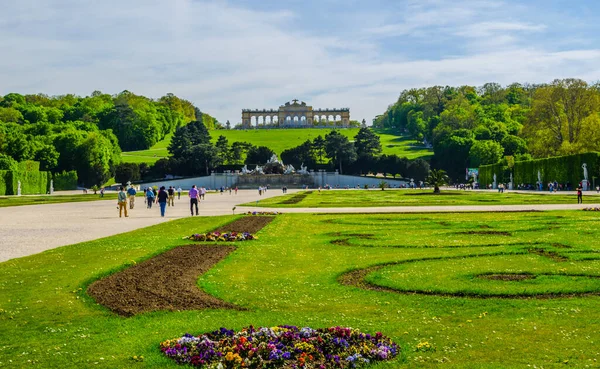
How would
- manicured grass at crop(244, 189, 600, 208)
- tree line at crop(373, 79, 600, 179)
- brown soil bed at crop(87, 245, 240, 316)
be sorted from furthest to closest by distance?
tree line at crop(373, 79, 600, 179) → manicured grass at crop(244, 189, 600, 208) → brown soil bed at crop(87, 245, 240, 316)

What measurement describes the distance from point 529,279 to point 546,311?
2218mm

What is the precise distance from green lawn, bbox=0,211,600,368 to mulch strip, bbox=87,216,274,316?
10.1 inches

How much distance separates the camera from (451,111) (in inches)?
4798

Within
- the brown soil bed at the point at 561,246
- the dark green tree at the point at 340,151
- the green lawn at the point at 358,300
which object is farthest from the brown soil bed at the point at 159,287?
the dark green tree at the point at 340,151

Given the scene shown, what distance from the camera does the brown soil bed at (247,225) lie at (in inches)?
750

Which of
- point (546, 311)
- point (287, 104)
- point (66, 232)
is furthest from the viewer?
point (287, 104)

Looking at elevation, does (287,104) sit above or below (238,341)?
above

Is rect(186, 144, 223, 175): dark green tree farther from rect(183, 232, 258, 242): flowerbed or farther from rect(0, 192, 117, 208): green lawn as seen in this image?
rect(183, 232, 258, 242): flowerbed

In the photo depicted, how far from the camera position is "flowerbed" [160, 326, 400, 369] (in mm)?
5711

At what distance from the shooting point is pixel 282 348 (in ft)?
19.4

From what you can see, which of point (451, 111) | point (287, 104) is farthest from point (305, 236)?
point (287, 104)

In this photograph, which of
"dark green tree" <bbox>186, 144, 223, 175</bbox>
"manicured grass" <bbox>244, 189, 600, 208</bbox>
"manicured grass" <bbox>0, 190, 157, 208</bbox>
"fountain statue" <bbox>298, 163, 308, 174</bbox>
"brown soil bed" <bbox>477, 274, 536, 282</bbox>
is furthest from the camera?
"dark green tree" <bbox>186, 144, 223, 175</bbox>

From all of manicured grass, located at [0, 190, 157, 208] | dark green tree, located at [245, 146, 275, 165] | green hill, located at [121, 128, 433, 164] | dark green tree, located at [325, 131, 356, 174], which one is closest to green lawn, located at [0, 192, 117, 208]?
manicured grass, located at [0, 190, 157, 208]

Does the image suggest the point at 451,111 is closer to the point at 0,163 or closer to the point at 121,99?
the point at 121,99
